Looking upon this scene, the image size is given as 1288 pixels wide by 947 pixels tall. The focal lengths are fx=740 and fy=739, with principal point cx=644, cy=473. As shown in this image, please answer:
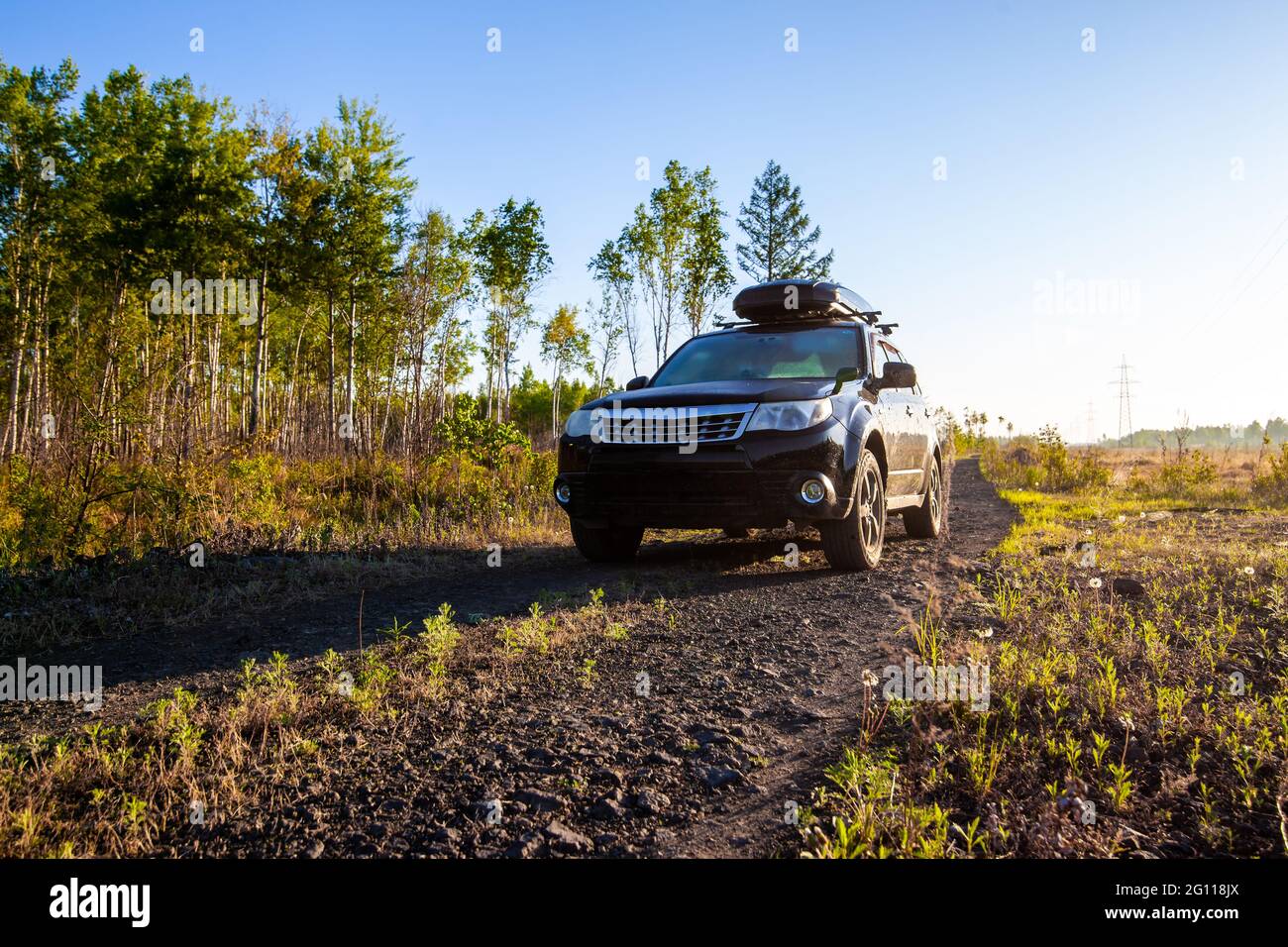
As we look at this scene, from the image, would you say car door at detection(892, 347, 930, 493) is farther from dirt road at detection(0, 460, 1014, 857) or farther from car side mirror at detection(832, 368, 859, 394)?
dirt road at detection(0, 460, 1014, 857)

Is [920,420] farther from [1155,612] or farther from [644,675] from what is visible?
[644,675]

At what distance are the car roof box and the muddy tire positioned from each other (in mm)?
2216

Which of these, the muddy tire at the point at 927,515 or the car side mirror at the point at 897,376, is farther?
the muddy tire at the point at 927,515

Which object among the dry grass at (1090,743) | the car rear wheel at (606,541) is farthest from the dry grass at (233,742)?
the car rear wheel at (606,541)

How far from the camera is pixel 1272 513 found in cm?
1055

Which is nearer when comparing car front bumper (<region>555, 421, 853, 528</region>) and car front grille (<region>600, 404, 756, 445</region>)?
Answer: car front bumper (<region>555, 421, 853, 528</region>)

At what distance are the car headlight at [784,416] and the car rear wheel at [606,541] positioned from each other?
5.19 ft

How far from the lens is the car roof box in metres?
7.38

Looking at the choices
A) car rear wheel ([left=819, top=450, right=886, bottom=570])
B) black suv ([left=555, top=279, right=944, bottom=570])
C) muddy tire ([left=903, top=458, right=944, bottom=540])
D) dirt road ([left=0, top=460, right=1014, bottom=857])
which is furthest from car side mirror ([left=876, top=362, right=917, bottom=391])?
muddy tire ([left=903, top=458, right=944, bottom=540])

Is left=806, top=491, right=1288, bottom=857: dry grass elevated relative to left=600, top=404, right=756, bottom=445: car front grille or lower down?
lower down

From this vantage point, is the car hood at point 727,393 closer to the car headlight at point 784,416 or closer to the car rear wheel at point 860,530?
the car headlight at point 784,416

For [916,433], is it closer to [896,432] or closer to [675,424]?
[896,432]

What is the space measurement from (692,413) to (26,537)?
18.4 feet

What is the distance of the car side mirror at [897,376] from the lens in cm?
657
